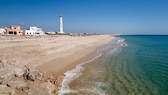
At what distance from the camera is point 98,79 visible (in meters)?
17.1

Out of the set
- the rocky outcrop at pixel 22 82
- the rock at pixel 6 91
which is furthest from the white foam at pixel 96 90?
the rock at pixel 6 91

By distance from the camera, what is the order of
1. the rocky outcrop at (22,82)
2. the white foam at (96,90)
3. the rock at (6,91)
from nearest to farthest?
the rock at (6,91)
the rocky outcrop at (22,82)
the white foam at (96,90)

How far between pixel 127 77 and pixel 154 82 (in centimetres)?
254

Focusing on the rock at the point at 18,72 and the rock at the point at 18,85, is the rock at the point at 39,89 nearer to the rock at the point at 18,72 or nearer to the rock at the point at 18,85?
the rock at the point at 18,85

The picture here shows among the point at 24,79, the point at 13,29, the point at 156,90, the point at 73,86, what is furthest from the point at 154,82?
the point at 13,29

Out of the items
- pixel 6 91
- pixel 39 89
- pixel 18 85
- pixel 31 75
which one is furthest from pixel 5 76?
pixel 39 89

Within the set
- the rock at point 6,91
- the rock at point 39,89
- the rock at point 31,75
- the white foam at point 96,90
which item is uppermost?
the rock at point 31,75

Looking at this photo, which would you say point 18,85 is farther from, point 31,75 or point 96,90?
point 96,90

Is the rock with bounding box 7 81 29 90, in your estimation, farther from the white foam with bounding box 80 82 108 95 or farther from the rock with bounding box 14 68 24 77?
the white foam with bounding box 80 82 108 95

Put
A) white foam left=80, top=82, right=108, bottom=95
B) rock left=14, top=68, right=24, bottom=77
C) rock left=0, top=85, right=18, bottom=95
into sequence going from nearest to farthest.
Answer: rock left=0, top=85, right=18, bottom=95, white foam left=80, top=82, right=108, bottom=95, rock left=14, top=68, right=24, bottom=77

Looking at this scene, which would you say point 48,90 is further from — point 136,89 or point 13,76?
point 136,89

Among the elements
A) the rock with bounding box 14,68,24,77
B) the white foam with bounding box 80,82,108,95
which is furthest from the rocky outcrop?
the white foam with bounding box 80,82,108,95

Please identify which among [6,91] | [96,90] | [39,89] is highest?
[6,91]

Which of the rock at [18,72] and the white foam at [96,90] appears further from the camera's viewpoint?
the rock at [18,72]
